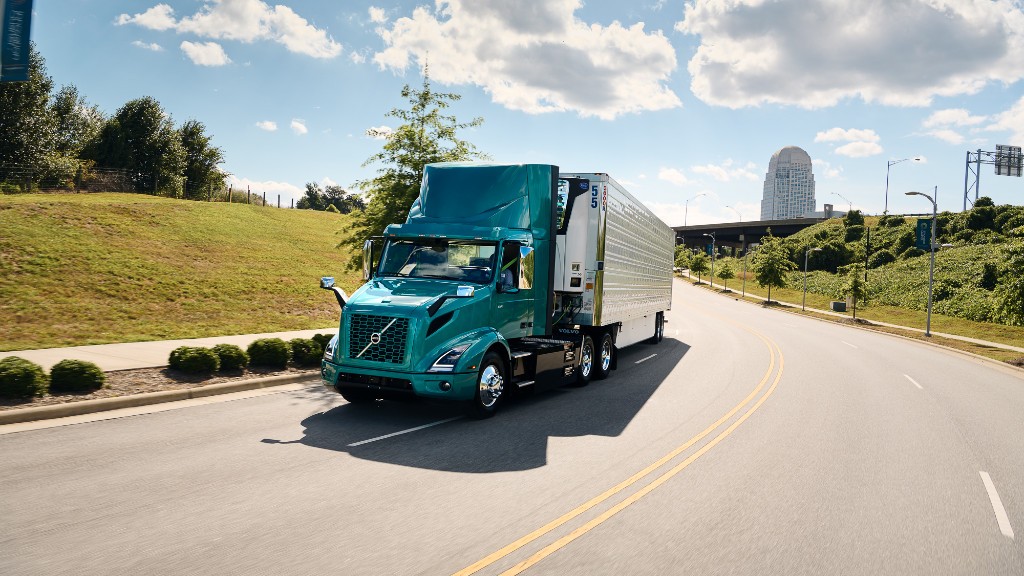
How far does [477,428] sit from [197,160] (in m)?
79.6

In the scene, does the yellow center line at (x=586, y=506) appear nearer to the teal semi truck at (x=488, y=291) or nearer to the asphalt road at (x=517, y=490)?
the asphalt road at (x=517, y=490)

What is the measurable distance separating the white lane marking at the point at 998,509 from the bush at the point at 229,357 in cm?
1228

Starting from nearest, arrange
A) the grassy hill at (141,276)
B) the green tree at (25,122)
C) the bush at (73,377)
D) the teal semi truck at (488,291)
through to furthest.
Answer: the teal semi truck at (488,291), the bush at (73,377), the grassy hill at (141,276), the green tree at (25,122)

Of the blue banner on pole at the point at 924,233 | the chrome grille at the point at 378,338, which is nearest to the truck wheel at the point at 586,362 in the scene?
the chrome grille at the point at 378,338

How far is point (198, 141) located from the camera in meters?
77.2

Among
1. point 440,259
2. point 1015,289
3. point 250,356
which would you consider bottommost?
point 250,356

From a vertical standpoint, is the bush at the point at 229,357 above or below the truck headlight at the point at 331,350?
below

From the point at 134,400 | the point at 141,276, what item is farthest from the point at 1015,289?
the point at 141,276

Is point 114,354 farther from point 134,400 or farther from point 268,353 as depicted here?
point 134,400

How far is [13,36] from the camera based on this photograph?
11219mm

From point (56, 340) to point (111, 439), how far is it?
9.74m

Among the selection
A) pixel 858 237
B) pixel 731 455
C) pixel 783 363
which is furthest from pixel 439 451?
pixel 858 237

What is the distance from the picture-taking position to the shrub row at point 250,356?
12367mm

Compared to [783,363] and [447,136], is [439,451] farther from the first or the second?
[783,363]
